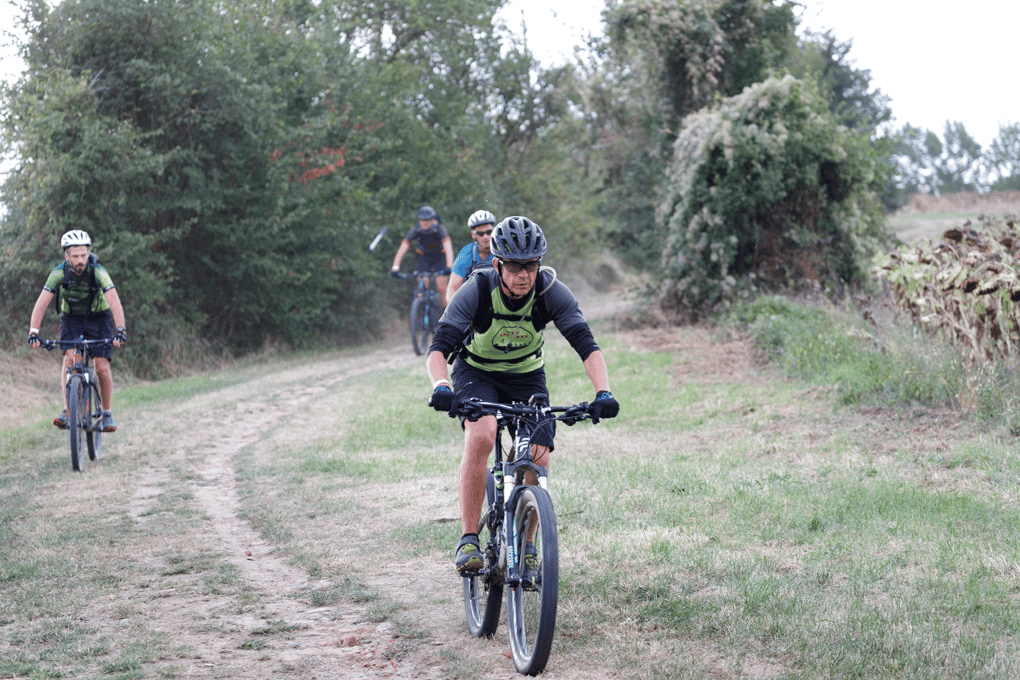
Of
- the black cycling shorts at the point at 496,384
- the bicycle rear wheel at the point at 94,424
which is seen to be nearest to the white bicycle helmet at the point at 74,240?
the bicycle rear wheel at the point at 94,424

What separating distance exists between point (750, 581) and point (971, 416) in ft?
14.7

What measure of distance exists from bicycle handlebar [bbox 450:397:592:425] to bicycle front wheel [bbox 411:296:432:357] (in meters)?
12.9

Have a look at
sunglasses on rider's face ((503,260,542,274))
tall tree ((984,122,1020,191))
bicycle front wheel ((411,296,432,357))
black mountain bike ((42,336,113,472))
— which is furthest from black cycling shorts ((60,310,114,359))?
tall tree ((984,122,1020,191))

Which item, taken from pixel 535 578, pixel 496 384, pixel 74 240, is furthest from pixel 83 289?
pixel 535 578

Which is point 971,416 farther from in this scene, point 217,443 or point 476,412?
point 217,443

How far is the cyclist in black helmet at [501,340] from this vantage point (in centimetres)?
501

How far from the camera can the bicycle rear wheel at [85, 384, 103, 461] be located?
396 inches

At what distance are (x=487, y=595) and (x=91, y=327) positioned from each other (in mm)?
6991

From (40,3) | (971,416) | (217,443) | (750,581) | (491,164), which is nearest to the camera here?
(750,581)

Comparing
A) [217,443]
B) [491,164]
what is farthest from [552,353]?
[491,164]

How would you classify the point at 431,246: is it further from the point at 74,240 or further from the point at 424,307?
the point at 74,240

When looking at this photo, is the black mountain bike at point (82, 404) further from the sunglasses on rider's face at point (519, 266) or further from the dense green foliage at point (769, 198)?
the dense green foliage at point (769, 198)

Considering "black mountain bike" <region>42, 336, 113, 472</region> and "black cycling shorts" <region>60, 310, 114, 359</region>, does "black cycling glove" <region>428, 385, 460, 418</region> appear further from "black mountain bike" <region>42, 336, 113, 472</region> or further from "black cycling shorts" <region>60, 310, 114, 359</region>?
"black cycling shorts" <region>60, 310, 114, 359</region>

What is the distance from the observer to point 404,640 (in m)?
5.29
